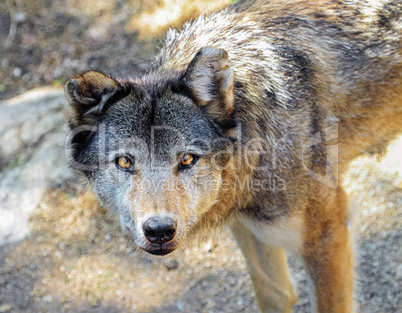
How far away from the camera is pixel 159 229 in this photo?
2.93 meters

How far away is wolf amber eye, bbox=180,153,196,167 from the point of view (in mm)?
3195

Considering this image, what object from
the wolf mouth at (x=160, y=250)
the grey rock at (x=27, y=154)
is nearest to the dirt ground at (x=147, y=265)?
the grey rock at (x=27, y=154)

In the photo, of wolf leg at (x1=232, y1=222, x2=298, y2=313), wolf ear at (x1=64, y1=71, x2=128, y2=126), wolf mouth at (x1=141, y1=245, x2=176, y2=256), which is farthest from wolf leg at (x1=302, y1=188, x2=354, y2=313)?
wolf ear at (x1=64, y1=71, x2=128, y2=126)

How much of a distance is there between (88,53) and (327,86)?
4820 mm

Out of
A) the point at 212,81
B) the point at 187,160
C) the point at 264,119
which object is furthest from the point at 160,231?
the point at 264,119

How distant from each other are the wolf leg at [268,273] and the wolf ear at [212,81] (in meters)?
1.27

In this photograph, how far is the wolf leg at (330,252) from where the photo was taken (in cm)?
359

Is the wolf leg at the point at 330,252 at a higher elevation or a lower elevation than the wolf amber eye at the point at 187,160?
lower

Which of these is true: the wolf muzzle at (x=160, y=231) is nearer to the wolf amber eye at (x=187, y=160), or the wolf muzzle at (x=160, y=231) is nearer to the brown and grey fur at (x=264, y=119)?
the brown and grey fur at (x=264, y=119)

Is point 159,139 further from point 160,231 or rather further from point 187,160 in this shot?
point 160,231

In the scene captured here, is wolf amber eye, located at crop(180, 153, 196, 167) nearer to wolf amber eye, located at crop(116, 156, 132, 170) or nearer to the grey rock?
wolf amber eye, located at crop(116, 156, 132, 170)

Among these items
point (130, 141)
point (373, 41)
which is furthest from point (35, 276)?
point (373, 41)

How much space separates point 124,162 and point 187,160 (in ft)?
1.25

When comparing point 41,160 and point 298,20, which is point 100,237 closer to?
point 41,160
